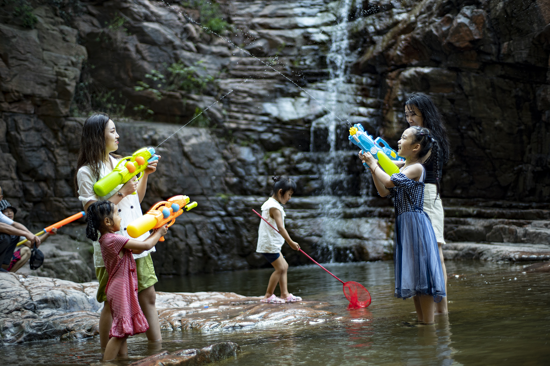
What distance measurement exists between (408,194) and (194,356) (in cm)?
205

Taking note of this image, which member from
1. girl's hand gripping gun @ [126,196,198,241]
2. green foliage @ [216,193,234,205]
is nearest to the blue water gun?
girl's hand gripping gun @ [126,196,198,241]

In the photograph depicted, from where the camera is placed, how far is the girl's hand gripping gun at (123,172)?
357 cm

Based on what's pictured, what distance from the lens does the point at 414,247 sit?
390 centimetres

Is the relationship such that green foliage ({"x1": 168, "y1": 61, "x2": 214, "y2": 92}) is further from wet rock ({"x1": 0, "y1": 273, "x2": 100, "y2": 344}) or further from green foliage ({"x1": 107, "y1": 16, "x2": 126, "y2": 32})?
wet rock ({"x1": 0, "y1": 273, "x2": 100, "y2": 344})

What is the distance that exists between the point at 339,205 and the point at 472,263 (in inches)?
203

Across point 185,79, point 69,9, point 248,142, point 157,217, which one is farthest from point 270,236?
point 69,9

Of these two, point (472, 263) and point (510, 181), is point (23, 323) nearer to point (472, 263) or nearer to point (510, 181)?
point (472, 263)

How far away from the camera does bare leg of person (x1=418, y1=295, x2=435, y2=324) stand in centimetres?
384

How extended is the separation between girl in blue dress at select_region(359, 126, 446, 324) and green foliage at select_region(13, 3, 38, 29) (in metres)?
11.7

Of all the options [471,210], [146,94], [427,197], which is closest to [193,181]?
[146,94]

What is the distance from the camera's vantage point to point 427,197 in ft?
14.1

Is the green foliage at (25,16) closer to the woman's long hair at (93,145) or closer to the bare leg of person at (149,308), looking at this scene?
the woman's long hair at (93,145)

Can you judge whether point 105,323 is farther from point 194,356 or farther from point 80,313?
point 80,313

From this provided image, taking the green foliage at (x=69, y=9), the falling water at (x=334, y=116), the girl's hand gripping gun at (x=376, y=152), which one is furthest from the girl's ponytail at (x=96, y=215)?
the green foliage at (x=69, y=9)
